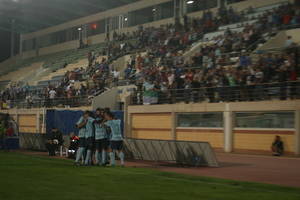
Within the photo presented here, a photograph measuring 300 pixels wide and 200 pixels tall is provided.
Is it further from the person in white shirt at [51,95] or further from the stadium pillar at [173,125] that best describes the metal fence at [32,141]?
the person in white shirt at [51,95]

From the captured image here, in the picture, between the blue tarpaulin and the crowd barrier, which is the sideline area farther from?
the blue tarpaulin

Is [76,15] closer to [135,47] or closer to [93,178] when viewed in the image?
[135,47]

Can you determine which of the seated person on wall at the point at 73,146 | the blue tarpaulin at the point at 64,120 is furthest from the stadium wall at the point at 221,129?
the seated person on wall at the point at 73,146

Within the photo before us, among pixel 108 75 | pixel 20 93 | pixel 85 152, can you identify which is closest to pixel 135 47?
pixel 108 75

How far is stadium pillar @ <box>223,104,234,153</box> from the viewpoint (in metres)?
27.0

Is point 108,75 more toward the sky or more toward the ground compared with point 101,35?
more toward the ground

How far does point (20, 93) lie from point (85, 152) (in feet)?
112

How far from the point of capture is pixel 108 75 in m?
41.0

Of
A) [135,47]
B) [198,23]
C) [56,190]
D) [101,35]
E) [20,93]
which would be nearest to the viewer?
[56,190]

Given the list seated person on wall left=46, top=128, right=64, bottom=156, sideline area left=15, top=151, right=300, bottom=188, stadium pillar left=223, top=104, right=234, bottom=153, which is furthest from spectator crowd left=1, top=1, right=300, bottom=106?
seated person on wall left=46, top=128, right=64, bottom=156

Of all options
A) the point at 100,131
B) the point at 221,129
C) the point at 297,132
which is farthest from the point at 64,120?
the point at 297,132

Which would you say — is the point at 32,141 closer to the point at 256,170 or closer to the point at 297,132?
the point at 297,132

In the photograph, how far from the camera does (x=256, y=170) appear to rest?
18.1 meters

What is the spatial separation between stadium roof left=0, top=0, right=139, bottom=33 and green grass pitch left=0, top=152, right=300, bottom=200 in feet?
141
